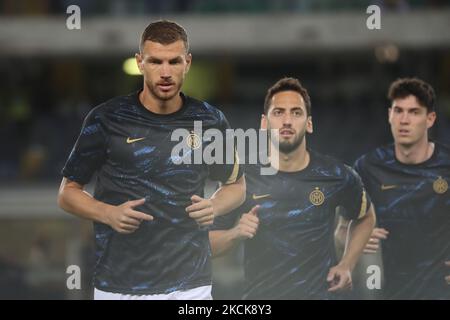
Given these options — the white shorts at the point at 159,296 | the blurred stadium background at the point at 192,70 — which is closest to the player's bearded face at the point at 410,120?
the white shorts at the point at 159,296

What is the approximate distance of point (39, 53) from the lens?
16156mm

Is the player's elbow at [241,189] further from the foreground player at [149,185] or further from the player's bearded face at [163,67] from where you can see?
the player's bearded face at [163,67]

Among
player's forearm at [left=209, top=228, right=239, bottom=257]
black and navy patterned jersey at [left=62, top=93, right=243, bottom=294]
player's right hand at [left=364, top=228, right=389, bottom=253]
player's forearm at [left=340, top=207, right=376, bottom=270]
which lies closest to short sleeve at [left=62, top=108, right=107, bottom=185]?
black and navy patterned jersey at [left=62, top=93, right=243, bottom=294]

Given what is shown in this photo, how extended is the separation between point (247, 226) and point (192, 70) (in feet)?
36.8

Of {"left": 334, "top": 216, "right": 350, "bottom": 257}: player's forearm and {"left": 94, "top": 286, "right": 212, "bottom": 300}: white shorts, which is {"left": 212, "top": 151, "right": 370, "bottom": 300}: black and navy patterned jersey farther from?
{"left": 94, "top": 286, "right": 212, "bottom": 300}: white shorts

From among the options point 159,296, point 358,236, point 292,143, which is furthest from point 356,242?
point 159,296

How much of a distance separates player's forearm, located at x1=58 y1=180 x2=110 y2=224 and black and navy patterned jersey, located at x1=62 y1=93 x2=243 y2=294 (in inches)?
3.1

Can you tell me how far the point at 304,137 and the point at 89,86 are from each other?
11.6 m

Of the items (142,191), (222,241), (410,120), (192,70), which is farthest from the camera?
(192,70)

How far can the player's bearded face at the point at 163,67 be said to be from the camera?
6031mm

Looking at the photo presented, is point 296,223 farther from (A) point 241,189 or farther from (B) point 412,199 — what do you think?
(B) point 412,199

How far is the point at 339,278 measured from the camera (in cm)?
654

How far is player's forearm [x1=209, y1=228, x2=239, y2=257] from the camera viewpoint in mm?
6377
